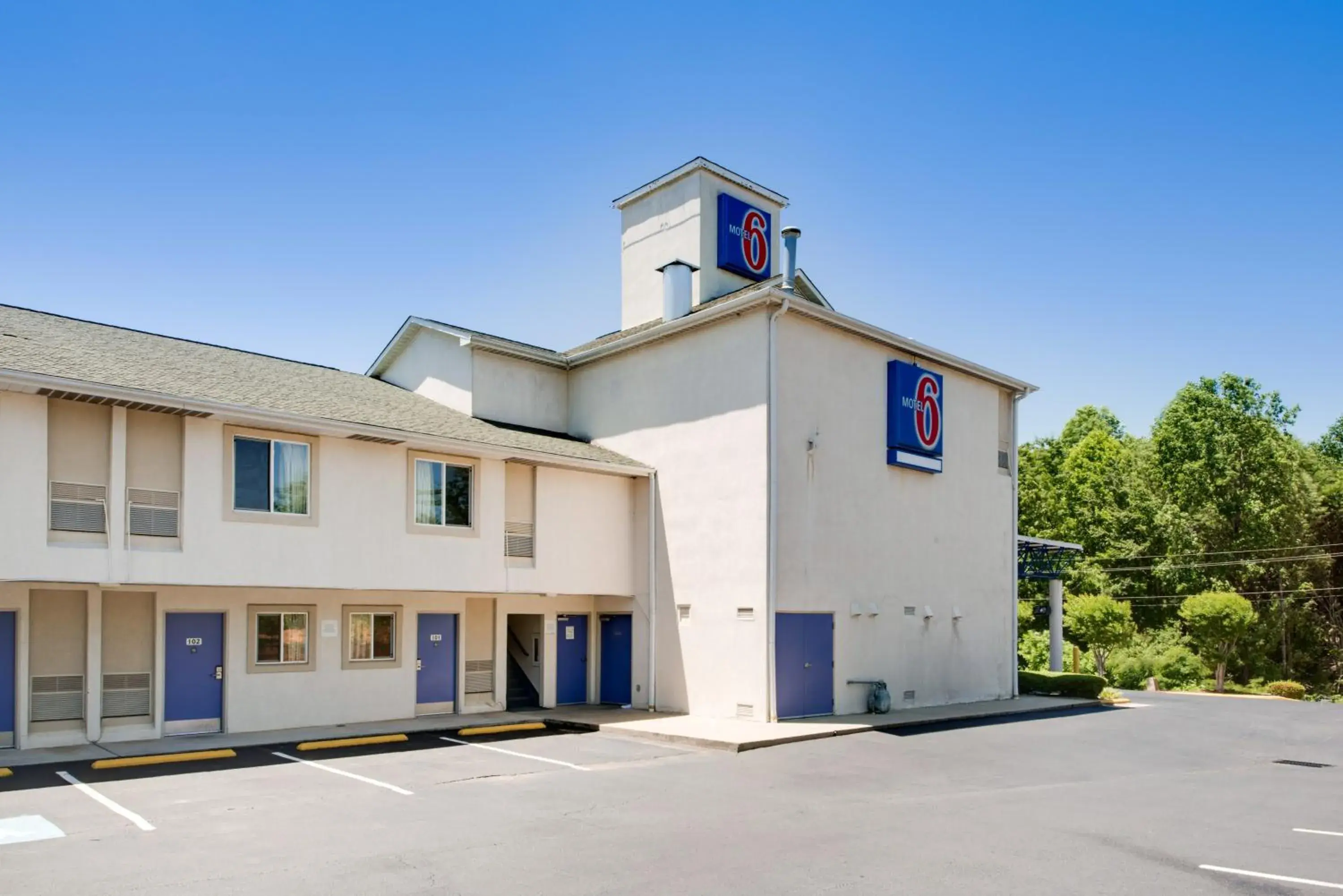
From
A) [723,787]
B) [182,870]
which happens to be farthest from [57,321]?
[723,787]

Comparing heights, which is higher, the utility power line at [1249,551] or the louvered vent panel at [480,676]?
the utility power line at [1249,551]

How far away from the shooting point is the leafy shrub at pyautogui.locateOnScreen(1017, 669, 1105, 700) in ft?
Answer: 86.8

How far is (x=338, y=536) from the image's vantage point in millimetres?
17047

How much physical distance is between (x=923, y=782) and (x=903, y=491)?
9967mm

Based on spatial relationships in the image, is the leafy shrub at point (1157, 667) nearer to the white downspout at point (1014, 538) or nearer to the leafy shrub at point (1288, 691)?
the leafy shrub at point (1288, 691)

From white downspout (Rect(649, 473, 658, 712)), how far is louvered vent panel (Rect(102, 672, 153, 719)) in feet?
31.4

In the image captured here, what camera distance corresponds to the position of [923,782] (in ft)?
43.5

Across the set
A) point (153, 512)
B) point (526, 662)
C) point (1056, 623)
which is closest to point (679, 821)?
point (153, 512)

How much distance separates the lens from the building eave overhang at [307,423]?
1374cm

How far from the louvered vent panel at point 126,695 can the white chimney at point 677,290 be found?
1321cm

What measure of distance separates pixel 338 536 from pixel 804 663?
9.24 meters

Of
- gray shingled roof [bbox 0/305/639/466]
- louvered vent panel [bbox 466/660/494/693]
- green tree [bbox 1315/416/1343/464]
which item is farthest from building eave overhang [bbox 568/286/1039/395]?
green tree [bbox 1315/416/1343/464]

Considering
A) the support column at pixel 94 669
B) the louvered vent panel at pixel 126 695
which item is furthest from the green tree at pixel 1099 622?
the support column at pixel 94 669

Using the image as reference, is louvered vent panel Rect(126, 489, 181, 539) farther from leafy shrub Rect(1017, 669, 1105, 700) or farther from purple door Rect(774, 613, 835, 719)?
leafy shrub Rect(1017, 669, 1105, 700)
